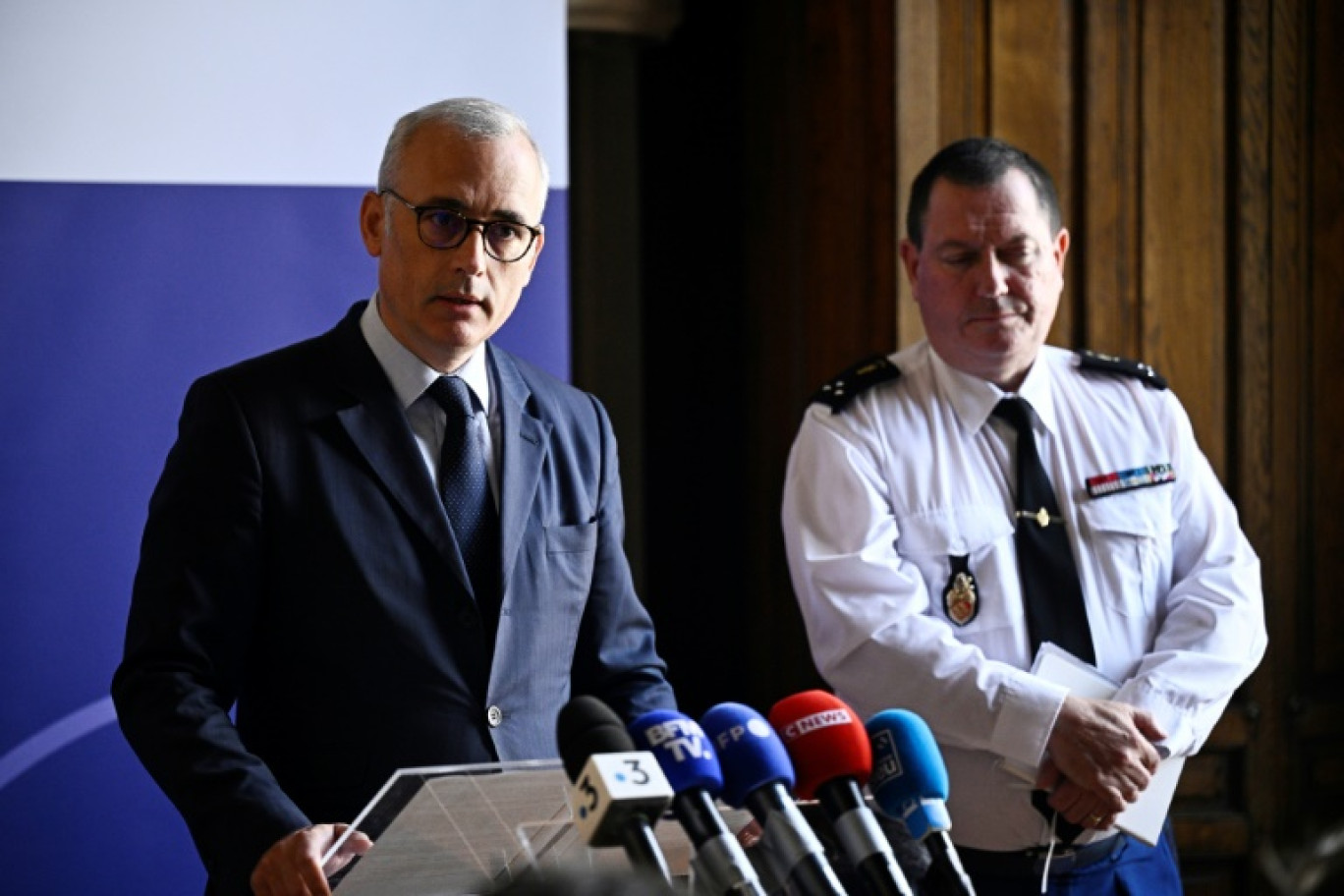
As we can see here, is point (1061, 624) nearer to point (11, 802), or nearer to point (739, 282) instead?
point (11, 802)

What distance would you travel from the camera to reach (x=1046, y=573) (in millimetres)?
2607

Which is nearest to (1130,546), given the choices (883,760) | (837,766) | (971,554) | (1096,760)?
(971,554)

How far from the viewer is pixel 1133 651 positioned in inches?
104

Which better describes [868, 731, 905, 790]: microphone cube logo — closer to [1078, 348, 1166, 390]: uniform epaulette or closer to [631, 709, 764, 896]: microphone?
[631, 709, 764, 896]: microphone

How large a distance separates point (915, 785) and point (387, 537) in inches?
36.8

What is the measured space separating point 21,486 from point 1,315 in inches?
11.5

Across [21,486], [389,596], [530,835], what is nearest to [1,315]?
[21,486]

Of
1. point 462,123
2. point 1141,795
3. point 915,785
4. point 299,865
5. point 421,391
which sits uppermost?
point 462,123

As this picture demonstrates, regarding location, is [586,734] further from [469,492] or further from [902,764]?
[469,492]

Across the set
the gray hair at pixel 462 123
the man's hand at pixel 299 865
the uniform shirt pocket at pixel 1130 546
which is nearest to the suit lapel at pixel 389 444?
the gray hair at pixel 462 123

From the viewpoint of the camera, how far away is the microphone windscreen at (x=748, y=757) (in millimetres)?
1221

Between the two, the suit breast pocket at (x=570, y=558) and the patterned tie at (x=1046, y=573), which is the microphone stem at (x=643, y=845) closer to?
the suit breast pocket at (x=570, y=558)

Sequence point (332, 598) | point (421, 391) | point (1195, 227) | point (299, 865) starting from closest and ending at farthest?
point (299, 865) → point (332, 598) → point (421, 391) → point (1195, 227)

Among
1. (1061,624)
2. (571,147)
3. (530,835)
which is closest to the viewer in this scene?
(530,835)
